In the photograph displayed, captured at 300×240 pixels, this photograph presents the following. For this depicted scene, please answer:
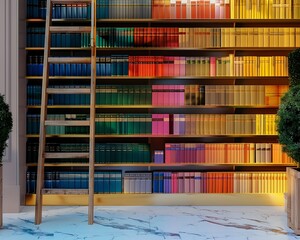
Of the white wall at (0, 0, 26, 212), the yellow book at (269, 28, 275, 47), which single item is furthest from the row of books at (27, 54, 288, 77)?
the white wall at (0, 0, 26, 212)

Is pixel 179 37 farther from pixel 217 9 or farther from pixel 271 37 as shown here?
pixel 271 37

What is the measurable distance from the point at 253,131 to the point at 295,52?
1003mm

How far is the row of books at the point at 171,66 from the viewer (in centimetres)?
539

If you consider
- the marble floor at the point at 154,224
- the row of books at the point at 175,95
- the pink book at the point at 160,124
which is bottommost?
the marble floor at the point at 154,224

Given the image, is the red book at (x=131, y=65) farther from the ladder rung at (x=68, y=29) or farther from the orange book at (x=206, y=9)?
the orange book at (x=206, y=9)

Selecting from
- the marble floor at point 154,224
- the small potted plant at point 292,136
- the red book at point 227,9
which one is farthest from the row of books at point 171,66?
the marble floor at point 154,224

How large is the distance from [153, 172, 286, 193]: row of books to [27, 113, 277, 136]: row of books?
1.59 feet

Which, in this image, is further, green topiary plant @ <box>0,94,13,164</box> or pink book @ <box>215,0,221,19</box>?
pink book @ <box>215,0,221,19</box>

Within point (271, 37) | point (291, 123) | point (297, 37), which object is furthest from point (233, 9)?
point (291, 123)

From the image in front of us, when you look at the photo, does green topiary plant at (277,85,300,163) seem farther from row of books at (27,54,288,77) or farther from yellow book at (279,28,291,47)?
yellow book at (279,28,291,47)

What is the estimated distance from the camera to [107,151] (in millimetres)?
5391

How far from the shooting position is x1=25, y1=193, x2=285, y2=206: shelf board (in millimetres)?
5430

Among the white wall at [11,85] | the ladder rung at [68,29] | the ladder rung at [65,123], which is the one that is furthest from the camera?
the white wall at [11,85]

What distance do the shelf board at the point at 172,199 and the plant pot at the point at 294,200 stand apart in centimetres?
99
